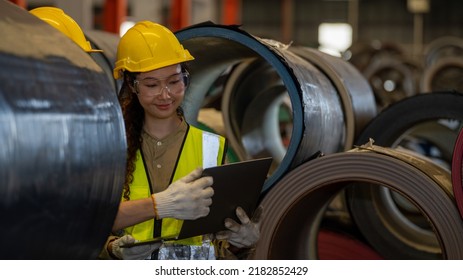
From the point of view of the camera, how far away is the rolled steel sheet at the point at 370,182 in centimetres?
289

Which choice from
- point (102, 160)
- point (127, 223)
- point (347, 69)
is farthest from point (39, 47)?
point (347, 69)

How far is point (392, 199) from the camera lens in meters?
4.88

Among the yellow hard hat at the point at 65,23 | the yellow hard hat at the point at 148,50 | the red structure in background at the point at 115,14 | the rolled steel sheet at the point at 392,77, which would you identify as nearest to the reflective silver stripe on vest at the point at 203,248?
the yellow hard hat at the point at 148,50

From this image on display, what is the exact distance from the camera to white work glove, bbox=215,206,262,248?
2.63 m

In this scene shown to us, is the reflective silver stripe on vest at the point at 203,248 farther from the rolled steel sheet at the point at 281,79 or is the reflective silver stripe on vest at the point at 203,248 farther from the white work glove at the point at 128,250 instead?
the rolled steel sheet at the point at 281,79

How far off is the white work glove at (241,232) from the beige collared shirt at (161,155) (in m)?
0.25

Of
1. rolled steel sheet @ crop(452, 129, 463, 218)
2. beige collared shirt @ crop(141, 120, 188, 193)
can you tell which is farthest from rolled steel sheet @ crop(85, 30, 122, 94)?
rolled steel sheet @ crop(452, 129, 463, 218)

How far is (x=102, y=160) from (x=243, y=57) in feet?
7.26

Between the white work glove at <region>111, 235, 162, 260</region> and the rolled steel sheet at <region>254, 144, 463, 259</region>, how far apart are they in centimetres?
73

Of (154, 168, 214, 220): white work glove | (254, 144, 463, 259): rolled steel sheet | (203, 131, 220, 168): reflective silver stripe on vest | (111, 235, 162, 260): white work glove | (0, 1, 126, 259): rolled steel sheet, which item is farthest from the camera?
(254, 144, 463, 259): rolled steel sheet

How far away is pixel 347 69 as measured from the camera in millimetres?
5117

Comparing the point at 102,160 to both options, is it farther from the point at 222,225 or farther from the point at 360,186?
the point at 360,186

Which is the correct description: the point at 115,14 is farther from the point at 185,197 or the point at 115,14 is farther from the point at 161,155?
the point at 185,197

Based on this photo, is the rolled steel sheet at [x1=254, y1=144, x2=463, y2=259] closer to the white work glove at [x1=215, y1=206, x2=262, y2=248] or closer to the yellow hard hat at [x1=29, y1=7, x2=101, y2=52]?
the white work glove at [x1=215, y1=206, x2=262, y2=248]
